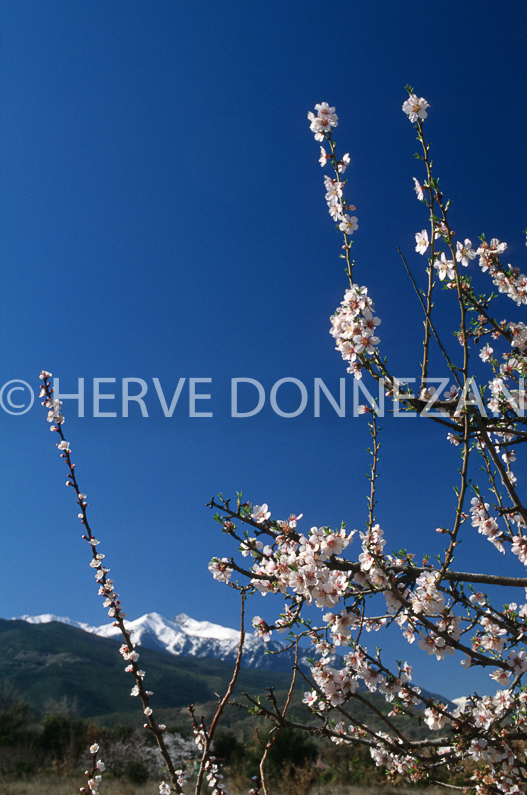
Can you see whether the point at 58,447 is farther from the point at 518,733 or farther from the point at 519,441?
the point at 518,733

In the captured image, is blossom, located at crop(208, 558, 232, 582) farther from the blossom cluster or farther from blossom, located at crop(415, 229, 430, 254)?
blossom, located at crop(415, 229, 430, 254)

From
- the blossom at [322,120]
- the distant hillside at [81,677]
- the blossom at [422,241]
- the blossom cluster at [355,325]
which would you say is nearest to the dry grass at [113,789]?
the blossom cluster at [355,325]

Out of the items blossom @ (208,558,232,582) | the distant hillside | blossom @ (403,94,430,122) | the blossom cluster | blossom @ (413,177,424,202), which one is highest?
blossom @ (403,94,430,122)

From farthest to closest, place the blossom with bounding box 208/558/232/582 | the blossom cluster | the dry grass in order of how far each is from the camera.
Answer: the dry grass → the blossom with bounding box 208/558/232/582 → the blossom cluster

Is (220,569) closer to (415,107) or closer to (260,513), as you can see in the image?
(260,513)

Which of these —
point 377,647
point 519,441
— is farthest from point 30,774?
point 519,441

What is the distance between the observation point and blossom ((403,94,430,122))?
3.03 meters

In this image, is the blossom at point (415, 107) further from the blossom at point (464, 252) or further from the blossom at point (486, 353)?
the blossom at point (486, 353)

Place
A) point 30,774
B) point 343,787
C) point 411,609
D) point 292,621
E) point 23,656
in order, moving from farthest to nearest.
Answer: point 23,656 → point 30,774 → point 343,787 → point 292,621 → point 411,609

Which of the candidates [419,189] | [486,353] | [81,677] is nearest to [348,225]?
[419,189]

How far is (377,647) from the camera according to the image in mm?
3453

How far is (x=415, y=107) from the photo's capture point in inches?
120

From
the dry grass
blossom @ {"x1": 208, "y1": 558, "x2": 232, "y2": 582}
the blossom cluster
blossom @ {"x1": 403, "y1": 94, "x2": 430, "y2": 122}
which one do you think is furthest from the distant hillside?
blossom @ {"x1": 403, "y1": 94, "x2": 430, "y2": 122}

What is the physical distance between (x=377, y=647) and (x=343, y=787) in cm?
1574
